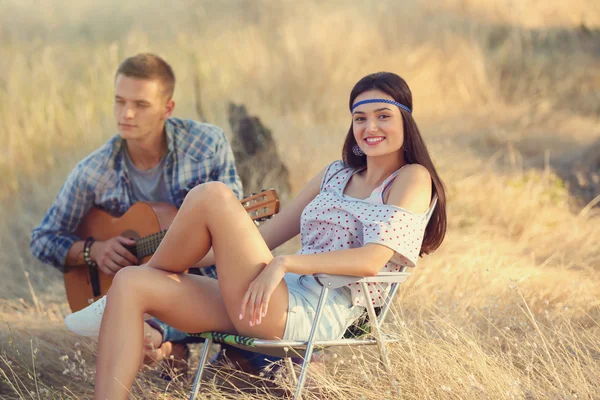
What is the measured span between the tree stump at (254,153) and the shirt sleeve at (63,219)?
70.4 inches

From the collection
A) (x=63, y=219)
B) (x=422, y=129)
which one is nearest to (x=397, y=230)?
(x=63, y=219)

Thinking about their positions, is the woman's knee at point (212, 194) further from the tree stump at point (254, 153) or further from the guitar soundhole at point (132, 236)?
the tree stump at point (254, 153)

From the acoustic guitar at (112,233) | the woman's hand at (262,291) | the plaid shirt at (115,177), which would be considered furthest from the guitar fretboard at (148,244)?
the woman's hand at (262,291)

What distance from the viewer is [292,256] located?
9.34 feet

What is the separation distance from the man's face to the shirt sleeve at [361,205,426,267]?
174 centimetres

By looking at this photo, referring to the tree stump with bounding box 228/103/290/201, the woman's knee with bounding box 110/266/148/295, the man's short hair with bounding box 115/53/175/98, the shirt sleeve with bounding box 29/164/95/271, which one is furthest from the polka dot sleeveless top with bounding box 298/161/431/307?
the tree stump with bounding box 228/103/290/201

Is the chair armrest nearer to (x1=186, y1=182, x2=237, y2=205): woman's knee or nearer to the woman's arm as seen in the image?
(x1=186, y1=182, x2=237, y2=205): woman's knee

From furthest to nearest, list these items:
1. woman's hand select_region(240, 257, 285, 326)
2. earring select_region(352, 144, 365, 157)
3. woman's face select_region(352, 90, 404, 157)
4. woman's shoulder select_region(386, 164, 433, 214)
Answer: earring select_region(352, 144, 365, 157) → woman's face select_region(352, 90, 404, 157) → woman's shoulder select_region(386, 164, 433, 214) → woman's hand select_region(240, 257, 285, 326)

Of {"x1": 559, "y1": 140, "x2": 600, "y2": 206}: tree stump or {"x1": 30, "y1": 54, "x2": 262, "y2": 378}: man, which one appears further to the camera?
{"x1": 559, "y1": 140, "x2": 600, "y2": 206}: tree stump

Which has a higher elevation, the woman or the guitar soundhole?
the woman

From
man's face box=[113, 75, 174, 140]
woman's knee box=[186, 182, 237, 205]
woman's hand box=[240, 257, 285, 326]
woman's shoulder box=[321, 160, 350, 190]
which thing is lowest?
woman's hand box=[240, 257, 285, 326]

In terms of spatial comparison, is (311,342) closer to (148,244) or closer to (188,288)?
(188,288)

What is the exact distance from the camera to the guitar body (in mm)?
4230

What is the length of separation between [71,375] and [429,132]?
5787 millimetres
